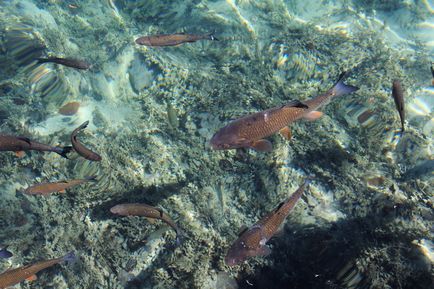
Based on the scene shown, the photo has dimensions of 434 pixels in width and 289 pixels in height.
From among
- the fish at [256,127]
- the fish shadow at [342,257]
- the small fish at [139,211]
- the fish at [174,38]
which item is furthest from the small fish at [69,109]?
the fish shadow at [342,257]

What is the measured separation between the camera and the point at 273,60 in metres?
6.64

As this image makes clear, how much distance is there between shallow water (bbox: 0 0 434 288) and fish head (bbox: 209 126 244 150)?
132 centimetres

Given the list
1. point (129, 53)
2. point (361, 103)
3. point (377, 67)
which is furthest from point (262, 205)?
point (129, 53)

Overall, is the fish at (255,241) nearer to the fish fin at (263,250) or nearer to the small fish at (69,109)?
the fish fin at (263,250)

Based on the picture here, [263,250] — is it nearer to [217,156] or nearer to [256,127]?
[256,127]

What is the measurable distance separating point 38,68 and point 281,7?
6588mm

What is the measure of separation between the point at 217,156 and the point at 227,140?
1464 mm

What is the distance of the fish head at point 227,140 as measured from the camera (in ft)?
10.6

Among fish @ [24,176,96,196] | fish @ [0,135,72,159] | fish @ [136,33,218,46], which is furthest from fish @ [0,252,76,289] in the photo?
fish @ [136,33,218,46]

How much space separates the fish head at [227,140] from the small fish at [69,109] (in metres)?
4.25

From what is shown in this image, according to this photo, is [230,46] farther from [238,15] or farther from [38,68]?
[38,68]

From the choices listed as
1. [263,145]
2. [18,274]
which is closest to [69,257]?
[18,274]

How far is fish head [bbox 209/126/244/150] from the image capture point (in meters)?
3.24

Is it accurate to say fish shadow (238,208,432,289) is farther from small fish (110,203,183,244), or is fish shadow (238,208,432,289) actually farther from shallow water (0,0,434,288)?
small fish (110,203,183,244)
